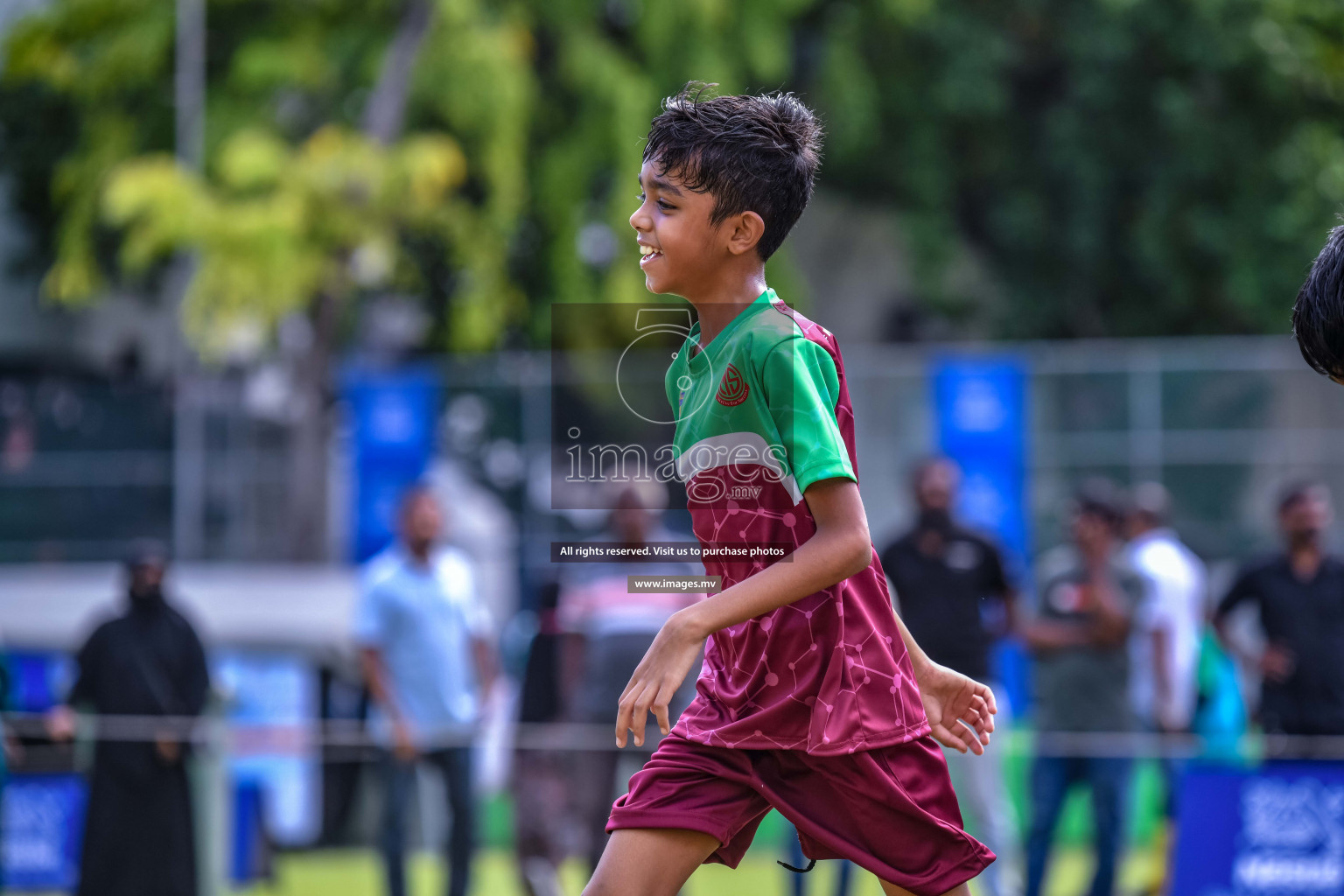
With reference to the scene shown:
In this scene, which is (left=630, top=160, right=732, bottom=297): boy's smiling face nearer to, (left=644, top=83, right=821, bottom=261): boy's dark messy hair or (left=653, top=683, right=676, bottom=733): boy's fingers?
(left=644, top=83, right=821, bottom=261): boy's dark messy hair

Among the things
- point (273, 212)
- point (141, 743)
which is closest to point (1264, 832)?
point (141, 743)

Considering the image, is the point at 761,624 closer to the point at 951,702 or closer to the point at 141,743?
the point at 951,702

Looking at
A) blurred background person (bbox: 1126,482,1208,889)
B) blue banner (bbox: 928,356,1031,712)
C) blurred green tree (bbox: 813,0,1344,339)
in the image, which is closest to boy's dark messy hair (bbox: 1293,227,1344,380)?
blurred background person (bbox: 1126,482,1208,889)

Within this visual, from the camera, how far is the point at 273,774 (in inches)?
376

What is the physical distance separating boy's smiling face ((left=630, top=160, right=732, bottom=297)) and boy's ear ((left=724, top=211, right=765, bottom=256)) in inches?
0.6

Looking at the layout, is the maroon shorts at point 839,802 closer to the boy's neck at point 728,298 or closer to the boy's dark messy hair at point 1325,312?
the boy's neck at point 728,298

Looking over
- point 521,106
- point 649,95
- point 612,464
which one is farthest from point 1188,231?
point 612,464

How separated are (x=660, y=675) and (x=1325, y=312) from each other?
1150 mm

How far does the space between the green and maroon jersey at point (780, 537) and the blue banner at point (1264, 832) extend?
425cm

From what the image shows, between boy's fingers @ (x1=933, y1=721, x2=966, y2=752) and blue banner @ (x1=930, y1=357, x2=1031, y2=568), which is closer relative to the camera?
boy's fingers @ (x1=933, y1=721, x2=966, y2=752)

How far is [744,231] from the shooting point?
2645mm

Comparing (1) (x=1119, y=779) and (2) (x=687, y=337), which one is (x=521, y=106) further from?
(2) (x=687, y=337)

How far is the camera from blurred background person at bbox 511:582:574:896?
7543mm

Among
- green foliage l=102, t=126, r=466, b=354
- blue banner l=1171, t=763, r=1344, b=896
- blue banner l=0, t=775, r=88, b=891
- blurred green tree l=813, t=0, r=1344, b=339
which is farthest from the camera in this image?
blurred green tree l=813, t=0, r=1344, b=339
